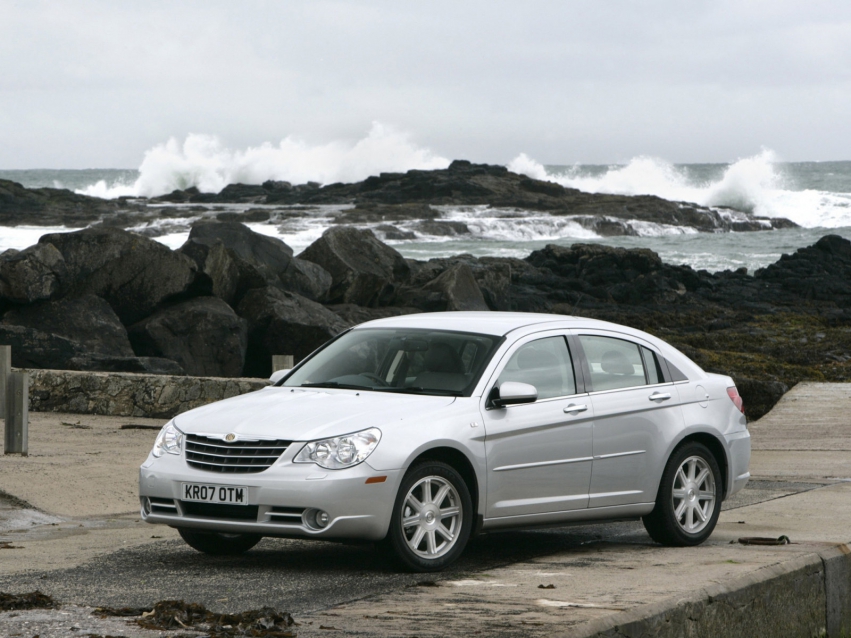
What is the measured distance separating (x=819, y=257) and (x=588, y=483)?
36989mm

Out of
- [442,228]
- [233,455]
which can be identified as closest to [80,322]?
[233,455]

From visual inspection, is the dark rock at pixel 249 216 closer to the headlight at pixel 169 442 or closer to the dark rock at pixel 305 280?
the dark rock at pixel 305 280

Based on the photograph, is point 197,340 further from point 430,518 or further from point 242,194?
point 242,194

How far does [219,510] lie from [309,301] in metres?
13.7

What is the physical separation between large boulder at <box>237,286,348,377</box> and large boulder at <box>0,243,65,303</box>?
315cm

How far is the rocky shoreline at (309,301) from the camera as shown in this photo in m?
17.8

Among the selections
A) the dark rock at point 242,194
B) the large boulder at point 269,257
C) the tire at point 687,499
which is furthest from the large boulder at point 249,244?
the dark rock at point 242,194

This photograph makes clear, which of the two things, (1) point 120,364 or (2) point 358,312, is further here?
(2) point 358,312

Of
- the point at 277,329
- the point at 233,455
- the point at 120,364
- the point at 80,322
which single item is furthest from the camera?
the point at 277,329

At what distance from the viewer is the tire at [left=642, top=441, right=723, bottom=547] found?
8008 millimetres

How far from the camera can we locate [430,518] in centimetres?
680

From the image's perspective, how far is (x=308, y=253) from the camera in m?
24.6

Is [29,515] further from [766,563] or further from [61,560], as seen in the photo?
[766,563]

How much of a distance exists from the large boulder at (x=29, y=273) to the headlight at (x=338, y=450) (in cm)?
1206
